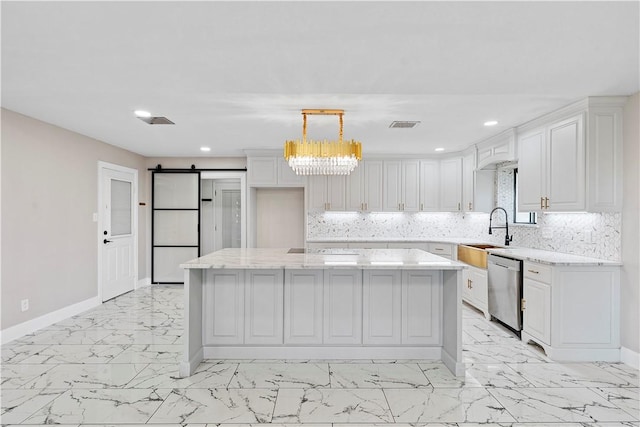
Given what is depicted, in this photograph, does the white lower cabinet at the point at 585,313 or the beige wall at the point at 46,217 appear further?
the beige wall at the point at 46,217

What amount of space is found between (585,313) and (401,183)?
344 cm

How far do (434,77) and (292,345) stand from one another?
2.58 metres

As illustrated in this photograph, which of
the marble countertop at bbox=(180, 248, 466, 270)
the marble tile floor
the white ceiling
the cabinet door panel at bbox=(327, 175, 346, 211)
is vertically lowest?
the marble tile floor

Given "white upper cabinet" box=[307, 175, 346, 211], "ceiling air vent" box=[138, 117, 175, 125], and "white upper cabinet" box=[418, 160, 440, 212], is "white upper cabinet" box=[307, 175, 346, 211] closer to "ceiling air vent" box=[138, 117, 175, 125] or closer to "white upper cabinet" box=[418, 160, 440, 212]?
"white upper cabinet" box=[418, 160, 440, 212]

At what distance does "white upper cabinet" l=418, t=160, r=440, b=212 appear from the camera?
20.4 feet

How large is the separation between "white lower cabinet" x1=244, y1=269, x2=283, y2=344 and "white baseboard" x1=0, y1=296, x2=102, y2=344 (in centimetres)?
Result: 254

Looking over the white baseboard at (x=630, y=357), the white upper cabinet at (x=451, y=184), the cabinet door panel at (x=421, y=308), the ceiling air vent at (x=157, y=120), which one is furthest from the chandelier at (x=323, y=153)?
the white upper cabinet at (x=451, y=184)

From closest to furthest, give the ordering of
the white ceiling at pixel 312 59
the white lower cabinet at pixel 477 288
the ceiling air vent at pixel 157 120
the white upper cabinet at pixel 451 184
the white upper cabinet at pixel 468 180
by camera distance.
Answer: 1. the white ceiling at pixel 312 59
2. the ceiling air vent at pixel 157 120
3. the white lower cabinet at pixel 477 288
4. the white upper cabinet at pixel 468 180
5. the white upper cabinet at pixel 451 184

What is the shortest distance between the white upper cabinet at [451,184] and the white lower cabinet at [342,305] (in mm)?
3457

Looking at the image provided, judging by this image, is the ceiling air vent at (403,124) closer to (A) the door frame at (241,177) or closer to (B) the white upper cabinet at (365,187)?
(B) the white upper cabinet at (365,187)

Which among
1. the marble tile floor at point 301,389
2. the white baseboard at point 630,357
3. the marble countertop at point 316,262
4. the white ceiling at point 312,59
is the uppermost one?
the white ceiling at point 312,59

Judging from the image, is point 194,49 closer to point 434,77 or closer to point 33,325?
point 434,77

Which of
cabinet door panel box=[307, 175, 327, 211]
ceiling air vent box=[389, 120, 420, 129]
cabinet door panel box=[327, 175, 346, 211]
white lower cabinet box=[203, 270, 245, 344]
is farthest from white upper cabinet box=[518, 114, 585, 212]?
white lower cabinet box=[203, 270, 245, 344]

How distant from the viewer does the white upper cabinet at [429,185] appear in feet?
20.4
